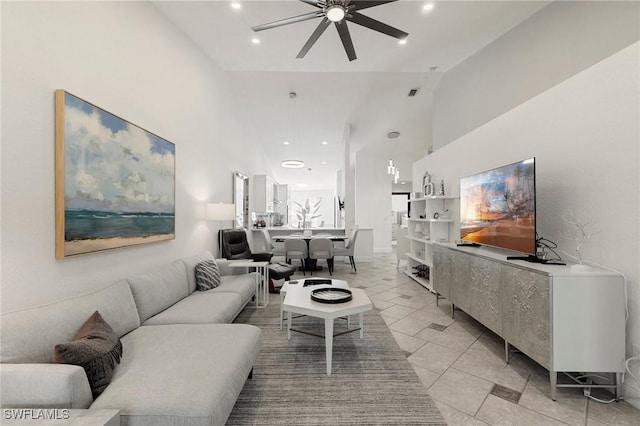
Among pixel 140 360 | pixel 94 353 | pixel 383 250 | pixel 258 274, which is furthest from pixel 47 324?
pixel 383 250

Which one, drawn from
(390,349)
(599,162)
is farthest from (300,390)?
(599,162)

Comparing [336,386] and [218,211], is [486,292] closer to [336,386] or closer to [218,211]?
[336,386]

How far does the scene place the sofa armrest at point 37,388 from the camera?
3.61ft

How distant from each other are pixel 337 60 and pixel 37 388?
4577 mm

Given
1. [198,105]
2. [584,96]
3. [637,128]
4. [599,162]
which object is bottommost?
[599,162]

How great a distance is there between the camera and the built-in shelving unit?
174 inches

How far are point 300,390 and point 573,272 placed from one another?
2.14 metres

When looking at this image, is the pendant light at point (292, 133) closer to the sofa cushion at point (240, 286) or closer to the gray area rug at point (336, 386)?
the sofa cushion at point (240, 286)

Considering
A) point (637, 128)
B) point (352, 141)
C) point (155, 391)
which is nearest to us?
point (155, 391)

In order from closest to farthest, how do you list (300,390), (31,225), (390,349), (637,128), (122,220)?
(31,225) < (637,128) < (300,390) < (122,220) < (390,349)

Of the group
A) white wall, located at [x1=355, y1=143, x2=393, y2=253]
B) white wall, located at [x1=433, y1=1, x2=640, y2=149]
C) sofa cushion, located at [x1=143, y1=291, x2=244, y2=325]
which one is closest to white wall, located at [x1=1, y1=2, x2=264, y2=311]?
sofa cushion, located at [x1=143, y1=291, x2=244, y2=325]

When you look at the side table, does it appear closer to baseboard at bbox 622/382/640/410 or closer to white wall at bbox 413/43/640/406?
white wall at bbox 413/43/640/406

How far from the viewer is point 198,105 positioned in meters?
3.75

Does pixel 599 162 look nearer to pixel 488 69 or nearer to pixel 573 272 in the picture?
pixel 573 272
